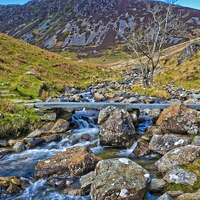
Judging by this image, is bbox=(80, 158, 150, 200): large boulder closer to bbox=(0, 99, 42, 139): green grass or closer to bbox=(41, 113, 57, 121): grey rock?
bbox=(0, 99, 42, 139): green grass

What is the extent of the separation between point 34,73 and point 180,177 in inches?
867

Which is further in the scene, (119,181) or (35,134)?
(35,134)

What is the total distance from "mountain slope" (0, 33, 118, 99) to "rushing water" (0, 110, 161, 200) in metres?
7.33

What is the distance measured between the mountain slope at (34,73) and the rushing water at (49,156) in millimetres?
7326

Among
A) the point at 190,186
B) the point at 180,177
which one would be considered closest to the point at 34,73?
the point at 180,177

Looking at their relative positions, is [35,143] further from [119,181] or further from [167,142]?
[167,142]

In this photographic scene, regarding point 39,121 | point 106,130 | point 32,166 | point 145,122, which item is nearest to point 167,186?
point 106,130

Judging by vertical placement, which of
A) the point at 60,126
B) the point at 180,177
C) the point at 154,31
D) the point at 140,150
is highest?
the point at 154,31

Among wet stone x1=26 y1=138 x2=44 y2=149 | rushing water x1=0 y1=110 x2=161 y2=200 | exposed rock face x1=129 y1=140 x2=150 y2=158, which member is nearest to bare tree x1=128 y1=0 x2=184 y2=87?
rushing water x1=0 y1=110 x2=161 y2=200

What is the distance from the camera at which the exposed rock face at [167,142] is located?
681 cm

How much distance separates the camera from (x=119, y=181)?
170 inches

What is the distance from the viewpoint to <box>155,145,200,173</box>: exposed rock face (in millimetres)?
5266

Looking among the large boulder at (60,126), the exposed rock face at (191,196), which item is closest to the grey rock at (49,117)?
the large boulder at (60,126)

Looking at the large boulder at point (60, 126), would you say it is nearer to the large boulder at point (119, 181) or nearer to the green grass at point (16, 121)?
the green grass at point (16, 121)
